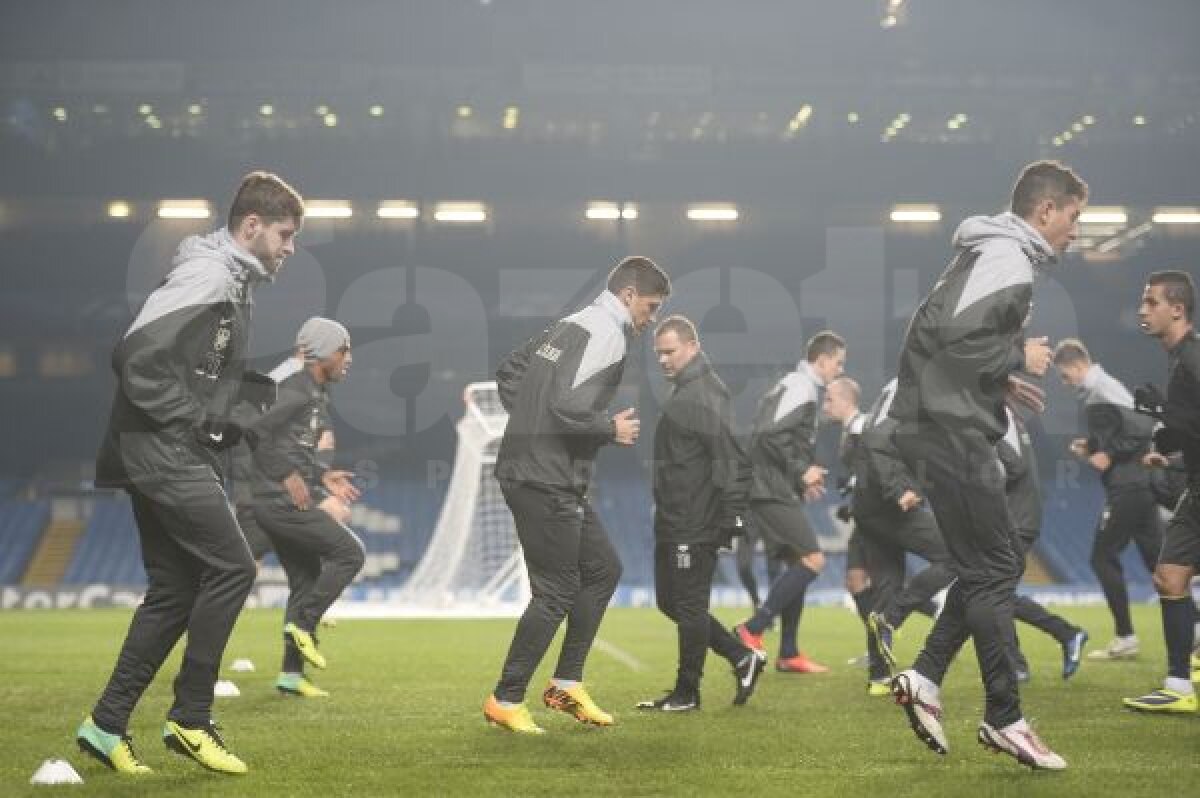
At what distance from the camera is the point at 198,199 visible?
3231 cm

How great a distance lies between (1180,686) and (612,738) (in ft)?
10.8

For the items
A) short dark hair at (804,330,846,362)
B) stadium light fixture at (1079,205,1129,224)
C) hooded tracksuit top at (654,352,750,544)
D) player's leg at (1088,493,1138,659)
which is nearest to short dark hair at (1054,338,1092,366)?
player's leg at (1088,493,1138,659)

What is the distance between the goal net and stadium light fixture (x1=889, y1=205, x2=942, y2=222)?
55.0ft

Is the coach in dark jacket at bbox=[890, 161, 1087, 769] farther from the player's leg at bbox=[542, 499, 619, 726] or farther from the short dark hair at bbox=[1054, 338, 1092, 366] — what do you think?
the short dark hair at bbox=[1054, 338, 1092, 366]

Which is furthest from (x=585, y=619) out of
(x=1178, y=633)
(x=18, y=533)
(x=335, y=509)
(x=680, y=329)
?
(x=18, y=533)

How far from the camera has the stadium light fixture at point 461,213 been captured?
3391 centimetres

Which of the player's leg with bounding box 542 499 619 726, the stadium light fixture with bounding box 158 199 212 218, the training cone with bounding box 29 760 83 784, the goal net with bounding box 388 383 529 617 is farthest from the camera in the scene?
the stadium light fixture with bounding box 158 199 212 218

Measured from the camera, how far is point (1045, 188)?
21.0ft

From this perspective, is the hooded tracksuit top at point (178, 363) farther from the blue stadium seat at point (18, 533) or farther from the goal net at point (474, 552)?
the blue stadium seat at point (18, 533)

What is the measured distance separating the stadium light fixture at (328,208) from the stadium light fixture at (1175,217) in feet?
61.0

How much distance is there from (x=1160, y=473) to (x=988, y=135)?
2102 centimetres

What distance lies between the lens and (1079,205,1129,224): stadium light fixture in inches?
1352

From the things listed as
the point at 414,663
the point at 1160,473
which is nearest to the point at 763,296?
the point at 1160,473

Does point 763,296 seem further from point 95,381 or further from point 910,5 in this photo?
point 95,381
